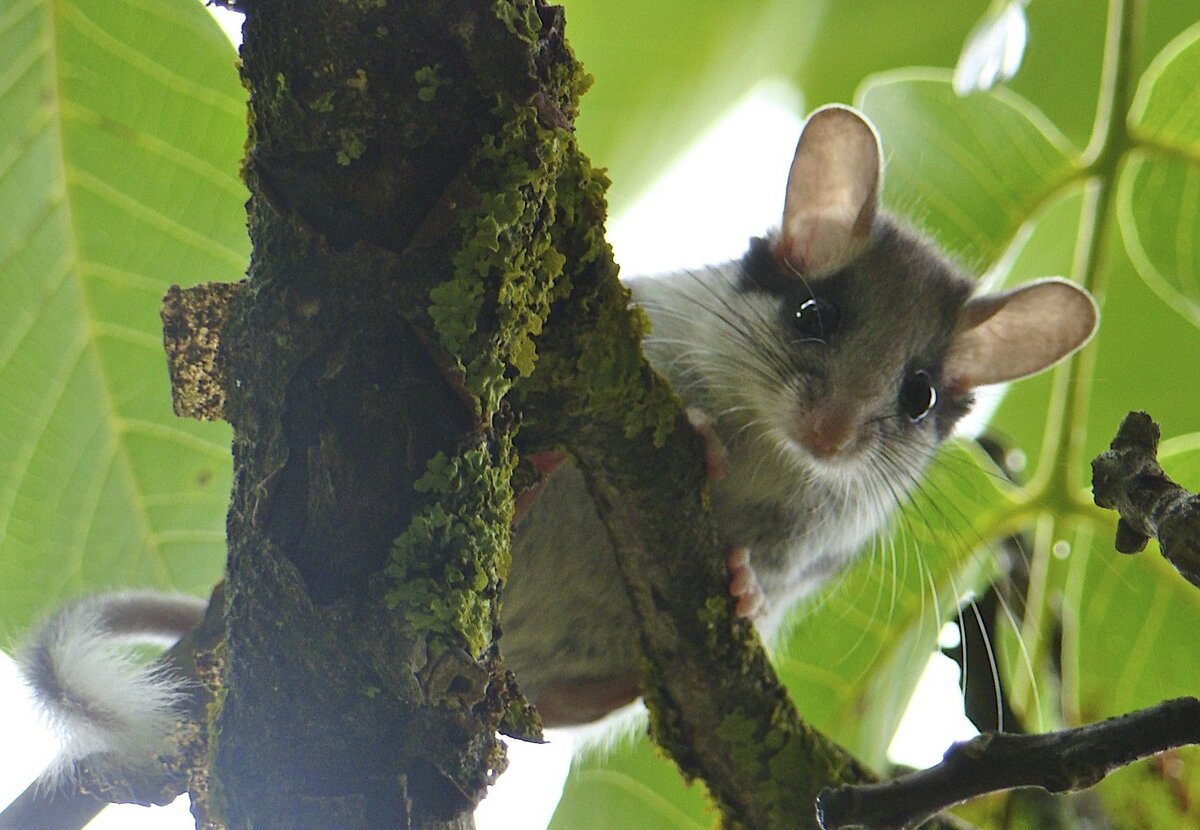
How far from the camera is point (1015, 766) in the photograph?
97 centimetres

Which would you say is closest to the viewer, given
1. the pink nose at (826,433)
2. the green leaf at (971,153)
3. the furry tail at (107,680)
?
the furry tail at (107,680)

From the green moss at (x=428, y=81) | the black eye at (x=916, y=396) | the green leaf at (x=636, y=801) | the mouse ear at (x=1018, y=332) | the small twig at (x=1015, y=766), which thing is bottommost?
the green leaf at (x=636, y=801)

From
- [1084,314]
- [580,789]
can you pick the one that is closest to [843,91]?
[1084,314]

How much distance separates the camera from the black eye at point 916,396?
244 centimetres

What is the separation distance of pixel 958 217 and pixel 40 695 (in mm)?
1582

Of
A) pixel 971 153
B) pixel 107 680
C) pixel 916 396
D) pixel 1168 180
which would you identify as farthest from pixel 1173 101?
pixel 107 680

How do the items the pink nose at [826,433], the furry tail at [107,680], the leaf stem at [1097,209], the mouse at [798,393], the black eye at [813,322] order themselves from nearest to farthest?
the furry tail at [107,680]
the leaf stem at [1097,209]
the mouse at [798,393]
the pink nose at [826,433]
the black eye at [813,322]

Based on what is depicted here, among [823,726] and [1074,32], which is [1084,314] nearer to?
[1074,32]

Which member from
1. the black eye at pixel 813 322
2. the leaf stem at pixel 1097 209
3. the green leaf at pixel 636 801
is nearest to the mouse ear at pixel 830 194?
the black eye at pixel 813 322

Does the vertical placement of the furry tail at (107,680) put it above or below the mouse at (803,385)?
below

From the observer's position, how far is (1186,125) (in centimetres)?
169

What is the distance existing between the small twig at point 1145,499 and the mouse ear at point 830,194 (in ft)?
4.08

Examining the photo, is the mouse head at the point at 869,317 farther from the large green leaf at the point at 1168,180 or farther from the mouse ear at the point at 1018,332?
the large green leaf at the point at 1168,180

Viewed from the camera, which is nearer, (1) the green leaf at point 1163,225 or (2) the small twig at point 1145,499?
(2) the small twig at point 1145,499
